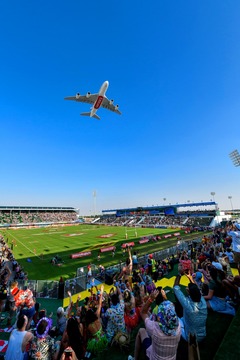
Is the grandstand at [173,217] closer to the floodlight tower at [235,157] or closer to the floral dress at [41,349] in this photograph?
the floodlight tower at [235,157]

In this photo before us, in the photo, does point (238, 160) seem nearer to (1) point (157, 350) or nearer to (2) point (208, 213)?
(1) point (157, 350)

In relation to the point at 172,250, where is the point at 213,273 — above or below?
above

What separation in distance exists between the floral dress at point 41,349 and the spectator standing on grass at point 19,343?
16cm

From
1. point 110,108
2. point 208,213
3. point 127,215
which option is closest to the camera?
point 110,108

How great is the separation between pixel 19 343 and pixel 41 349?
55cm

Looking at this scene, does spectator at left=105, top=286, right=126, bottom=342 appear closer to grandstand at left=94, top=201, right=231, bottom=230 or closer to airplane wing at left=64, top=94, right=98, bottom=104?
airplane wing at left=64, top=94, right=98, bottom=104

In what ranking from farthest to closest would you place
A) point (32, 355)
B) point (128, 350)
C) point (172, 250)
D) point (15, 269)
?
point (172, 250) < point (15, 269) < point (128, 350) < point (32, 355)

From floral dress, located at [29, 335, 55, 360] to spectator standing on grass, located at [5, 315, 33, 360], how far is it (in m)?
0.16

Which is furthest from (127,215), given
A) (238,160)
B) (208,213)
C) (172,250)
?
(172,250)

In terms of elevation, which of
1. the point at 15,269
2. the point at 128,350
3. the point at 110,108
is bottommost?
the point at 15,269

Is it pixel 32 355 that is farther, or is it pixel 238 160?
pixel 238 160

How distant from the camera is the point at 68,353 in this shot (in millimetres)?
3322

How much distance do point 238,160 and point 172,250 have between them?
72.7 feet

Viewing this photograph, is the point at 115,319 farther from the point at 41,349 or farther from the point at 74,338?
the point at 41,349
